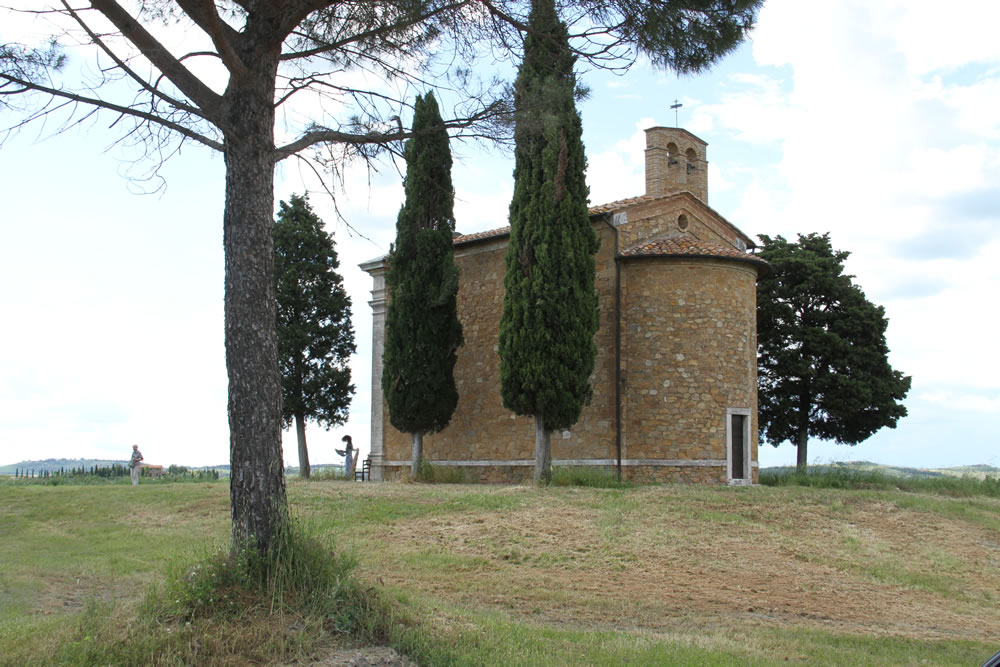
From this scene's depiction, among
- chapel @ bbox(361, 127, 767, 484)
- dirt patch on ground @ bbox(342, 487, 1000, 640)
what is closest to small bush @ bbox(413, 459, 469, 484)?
chapel @ bbox(361, 127, 767, 484)

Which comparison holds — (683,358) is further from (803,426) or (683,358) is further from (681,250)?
(803,426)

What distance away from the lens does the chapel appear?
61.2ft

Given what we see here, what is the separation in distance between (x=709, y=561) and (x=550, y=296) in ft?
23.3

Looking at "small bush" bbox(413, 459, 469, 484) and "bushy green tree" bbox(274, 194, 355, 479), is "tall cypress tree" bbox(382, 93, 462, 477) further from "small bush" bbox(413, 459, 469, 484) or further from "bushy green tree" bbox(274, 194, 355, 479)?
"bushy green tree" bbox(274, 194, 355, 479)

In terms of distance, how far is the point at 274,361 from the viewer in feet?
22.9

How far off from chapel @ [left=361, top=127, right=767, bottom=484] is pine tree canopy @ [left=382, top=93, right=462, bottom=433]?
4.73ft

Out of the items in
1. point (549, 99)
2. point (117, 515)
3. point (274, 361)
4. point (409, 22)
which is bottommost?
point (117, 515)

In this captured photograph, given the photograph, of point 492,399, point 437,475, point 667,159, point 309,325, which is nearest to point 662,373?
point 492,399

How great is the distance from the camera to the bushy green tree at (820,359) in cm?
2667

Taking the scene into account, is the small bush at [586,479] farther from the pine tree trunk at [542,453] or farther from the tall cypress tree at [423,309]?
the tall cypress tree at [423,309]

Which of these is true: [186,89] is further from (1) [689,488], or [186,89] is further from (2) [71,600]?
(1) [689,488]

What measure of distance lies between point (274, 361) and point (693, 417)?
13.2m

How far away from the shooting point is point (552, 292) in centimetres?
1748

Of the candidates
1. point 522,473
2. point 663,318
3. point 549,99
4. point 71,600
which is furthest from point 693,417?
point 71,600
